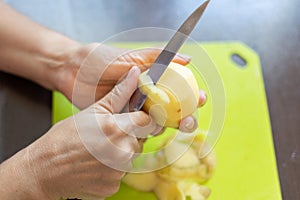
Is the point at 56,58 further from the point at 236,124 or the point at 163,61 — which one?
the point at 236,124

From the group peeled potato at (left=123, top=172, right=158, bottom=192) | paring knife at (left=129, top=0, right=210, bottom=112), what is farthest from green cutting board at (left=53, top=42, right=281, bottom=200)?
paring knife at (left=129, top=0, right=210, bottom=112)

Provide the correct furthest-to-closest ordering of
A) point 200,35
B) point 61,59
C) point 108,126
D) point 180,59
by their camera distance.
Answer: point 200,35 → point 61,59 → point 180,59 → point 108,126

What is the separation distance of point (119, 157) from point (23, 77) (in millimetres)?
378

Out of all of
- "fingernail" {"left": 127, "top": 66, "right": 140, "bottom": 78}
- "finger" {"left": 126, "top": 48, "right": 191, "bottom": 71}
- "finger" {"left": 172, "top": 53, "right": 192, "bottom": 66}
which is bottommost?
"finger" {"left": 126, "top": 48, "right": 191, "bottom": 71}

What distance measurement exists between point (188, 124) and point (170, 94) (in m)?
0.09

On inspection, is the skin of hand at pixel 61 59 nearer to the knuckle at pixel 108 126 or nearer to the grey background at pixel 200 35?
the grey background at pixel 200 35

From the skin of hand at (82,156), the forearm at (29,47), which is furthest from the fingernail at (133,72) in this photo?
the forearm at (29,47)

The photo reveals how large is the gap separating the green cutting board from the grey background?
0.02 meters

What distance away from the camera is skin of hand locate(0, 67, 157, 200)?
29.9 inches

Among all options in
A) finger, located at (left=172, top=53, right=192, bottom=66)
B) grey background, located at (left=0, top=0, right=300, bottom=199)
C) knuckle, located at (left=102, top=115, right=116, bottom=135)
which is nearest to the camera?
knuckle, located at (left=102, top=115, right=116, bottom=135)

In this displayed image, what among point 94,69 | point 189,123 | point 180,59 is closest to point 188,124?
point 189,123

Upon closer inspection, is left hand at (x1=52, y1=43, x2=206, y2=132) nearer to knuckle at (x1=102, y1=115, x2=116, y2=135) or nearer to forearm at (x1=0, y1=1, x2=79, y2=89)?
forearm at (x1=0, y1=1, x2=79, y2=89)

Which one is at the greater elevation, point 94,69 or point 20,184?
point 94,69

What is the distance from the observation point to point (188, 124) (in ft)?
2.80
